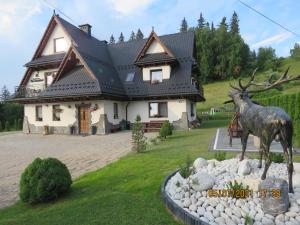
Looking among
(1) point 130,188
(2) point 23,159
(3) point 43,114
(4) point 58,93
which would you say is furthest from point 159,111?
(1) point 130,188

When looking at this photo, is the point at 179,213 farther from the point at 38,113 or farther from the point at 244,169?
the point at 38,113

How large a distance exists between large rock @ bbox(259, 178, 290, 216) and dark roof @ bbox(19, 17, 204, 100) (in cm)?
1666

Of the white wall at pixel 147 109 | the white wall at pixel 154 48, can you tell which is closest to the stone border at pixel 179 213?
Result: the white wall at pixel 147 109

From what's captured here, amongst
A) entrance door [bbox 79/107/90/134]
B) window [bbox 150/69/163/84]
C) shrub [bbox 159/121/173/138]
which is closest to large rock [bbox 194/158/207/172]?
shrub [bbox 159/121/173/138]

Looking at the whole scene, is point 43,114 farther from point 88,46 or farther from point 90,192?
point 90,192

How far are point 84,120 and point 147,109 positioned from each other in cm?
518

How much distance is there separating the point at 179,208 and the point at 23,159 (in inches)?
366

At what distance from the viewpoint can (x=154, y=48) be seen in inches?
953

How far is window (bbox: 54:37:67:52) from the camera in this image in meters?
25.6

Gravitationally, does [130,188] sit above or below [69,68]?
below

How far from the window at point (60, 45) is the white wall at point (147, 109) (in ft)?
27.1

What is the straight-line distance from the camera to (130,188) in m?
6.50

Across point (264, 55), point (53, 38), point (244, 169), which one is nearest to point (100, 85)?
point (53, 38)

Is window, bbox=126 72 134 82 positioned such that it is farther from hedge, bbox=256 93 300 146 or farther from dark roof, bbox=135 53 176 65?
hedge, bbox=256 93 300 146
